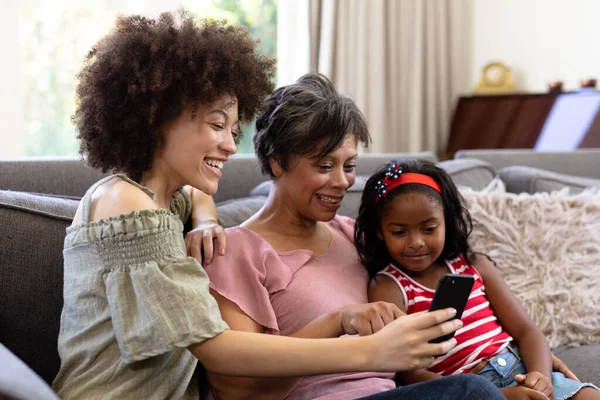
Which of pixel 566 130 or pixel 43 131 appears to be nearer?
pixel 43 131

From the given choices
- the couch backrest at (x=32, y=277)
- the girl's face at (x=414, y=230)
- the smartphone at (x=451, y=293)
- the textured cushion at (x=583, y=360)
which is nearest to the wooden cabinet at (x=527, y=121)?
the textured cushion at (x=583, y=360)

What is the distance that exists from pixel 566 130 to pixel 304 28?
4.66 feet

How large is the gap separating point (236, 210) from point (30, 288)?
0.63 metres

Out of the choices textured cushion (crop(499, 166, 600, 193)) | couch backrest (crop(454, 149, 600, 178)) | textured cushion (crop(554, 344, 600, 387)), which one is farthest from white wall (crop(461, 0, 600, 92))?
textured cushion (crop(554, 344, 600, 387))

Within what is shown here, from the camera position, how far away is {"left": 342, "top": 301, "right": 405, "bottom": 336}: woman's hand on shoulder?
128 centimetres

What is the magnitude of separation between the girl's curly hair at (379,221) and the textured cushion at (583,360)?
15.1 inches

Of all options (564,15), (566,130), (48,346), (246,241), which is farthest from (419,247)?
(564,15)

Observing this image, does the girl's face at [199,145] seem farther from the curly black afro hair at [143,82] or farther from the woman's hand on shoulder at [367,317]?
the woman's hand on shoulder at [367,317]

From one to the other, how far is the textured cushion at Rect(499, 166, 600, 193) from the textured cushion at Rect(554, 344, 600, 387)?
0.56 meters

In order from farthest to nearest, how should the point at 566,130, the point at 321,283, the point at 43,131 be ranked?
the point at 566,130 < the point at 43,131 < the point at 321,283

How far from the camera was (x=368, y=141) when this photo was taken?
1.70 meters

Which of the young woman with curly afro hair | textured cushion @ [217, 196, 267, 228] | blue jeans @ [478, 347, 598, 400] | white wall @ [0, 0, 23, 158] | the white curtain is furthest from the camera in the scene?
the white curtain

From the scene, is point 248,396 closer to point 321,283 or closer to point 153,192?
point 321,283

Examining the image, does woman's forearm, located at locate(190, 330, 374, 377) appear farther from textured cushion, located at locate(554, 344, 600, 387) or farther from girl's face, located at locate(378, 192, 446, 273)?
textured cushion, located at locate(554, 344, 600, 387)
